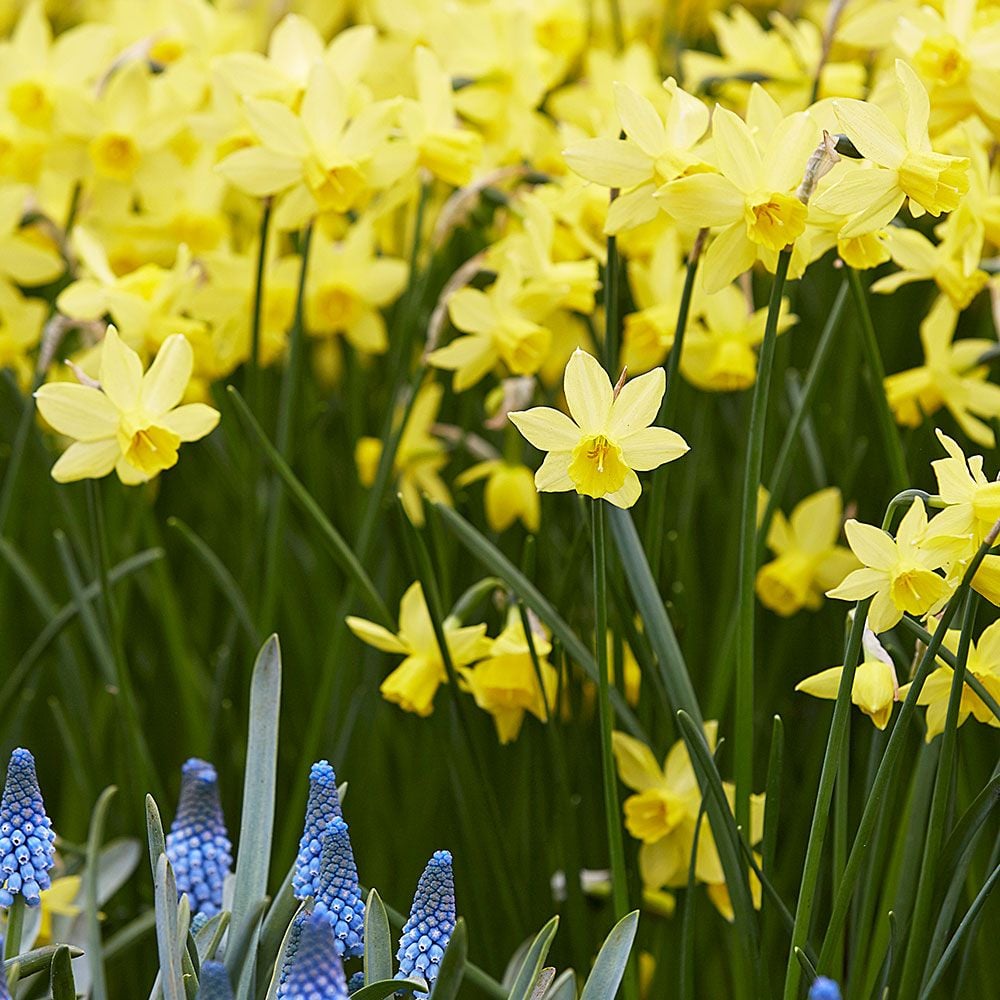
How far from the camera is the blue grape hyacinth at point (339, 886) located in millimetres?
982

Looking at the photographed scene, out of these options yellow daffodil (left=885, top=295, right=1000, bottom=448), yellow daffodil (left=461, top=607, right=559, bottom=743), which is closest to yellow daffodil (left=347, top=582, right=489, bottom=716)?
yellow daffodil (left=461, top=607, right=559, bottom=743)

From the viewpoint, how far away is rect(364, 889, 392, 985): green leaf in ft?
3.41

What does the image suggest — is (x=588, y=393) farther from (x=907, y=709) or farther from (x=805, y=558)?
(x=805, y=558)

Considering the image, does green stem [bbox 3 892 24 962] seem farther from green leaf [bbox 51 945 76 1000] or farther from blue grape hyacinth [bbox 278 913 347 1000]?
blue grape hyacinth [bbox 278 913 347 1000]

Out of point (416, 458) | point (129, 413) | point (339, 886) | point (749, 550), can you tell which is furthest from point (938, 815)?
point (416, 458)

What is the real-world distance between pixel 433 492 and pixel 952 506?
1.02 metres

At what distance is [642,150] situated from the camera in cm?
129

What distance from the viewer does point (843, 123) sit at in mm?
1133

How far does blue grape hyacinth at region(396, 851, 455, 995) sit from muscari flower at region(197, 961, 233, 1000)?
15 centimetres

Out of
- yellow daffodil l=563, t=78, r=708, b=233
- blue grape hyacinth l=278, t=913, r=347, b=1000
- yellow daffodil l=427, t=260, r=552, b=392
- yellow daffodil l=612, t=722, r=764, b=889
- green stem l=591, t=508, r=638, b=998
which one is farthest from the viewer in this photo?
yellow daffodil l=427, t=260, r=552, b=392

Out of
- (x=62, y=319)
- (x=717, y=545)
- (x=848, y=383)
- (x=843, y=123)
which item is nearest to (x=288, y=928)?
(x=843, y=123)

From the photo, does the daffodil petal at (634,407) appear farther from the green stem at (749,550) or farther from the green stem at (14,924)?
the green stem at (14,924)

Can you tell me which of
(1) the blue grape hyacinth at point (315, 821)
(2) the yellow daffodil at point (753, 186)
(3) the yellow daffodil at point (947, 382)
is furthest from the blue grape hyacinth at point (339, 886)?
(3) the yellow daffodil at point (947, 382)

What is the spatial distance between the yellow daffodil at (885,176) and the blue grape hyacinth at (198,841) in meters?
0.74
